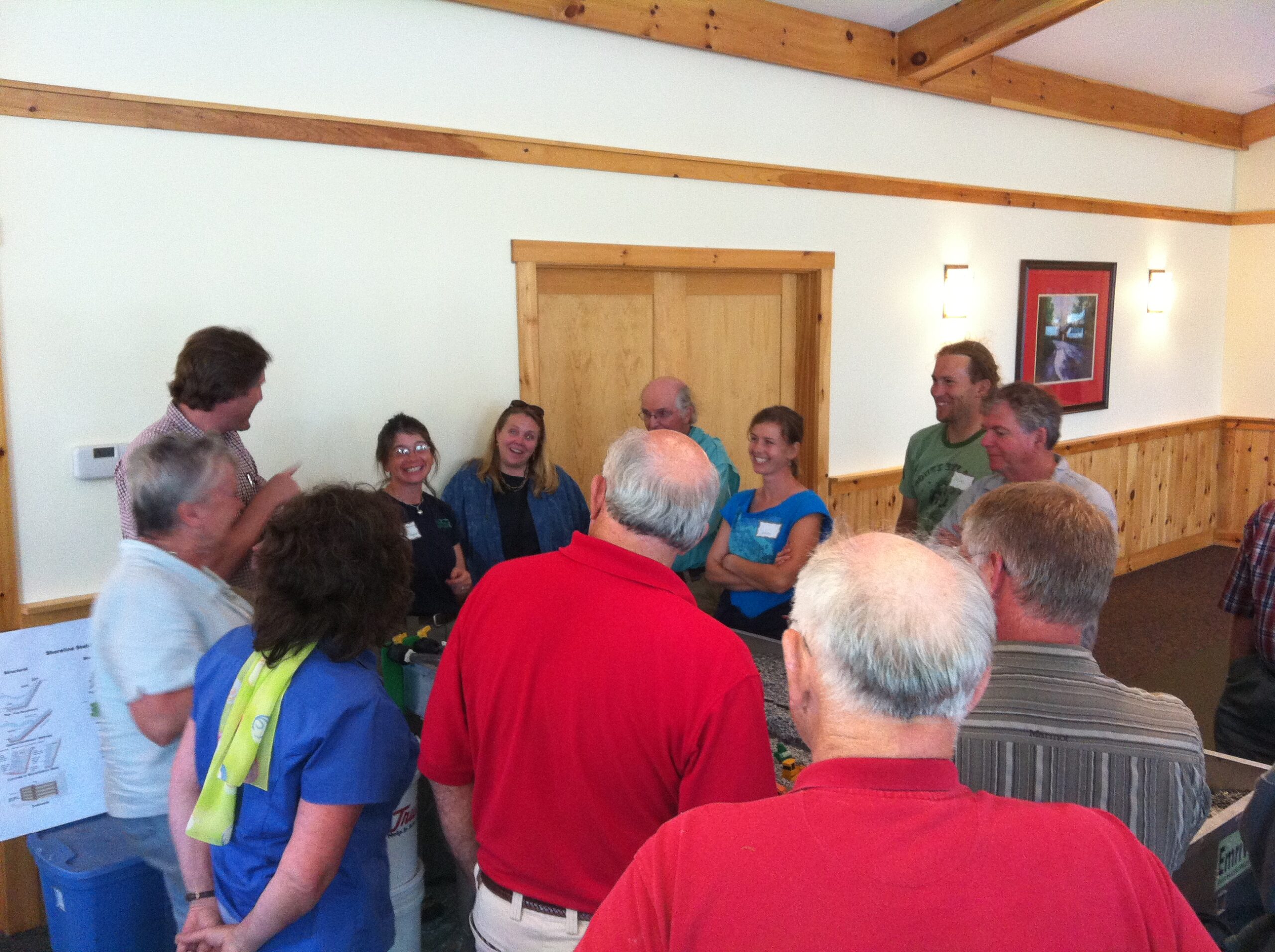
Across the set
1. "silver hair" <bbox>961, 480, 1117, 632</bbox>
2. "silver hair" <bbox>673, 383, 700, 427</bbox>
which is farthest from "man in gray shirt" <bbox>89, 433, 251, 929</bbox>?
"silver hair" <bbox>673, 383, 700, 427</bbox>

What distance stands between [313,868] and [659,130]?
348 cm

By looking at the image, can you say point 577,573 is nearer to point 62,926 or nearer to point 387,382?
point 62,926

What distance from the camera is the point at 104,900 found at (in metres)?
2.30

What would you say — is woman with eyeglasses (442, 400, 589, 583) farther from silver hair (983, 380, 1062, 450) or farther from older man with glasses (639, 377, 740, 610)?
silver hair (983, 380, 1062, 450)

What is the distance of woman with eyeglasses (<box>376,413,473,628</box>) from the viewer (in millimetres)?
3170

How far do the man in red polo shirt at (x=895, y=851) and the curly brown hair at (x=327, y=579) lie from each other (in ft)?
2.64

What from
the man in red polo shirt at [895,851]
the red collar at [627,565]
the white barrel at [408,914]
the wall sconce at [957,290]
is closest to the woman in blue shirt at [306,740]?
the red collar at [627,565]

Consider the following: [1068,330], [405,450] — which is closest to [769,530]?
[405,450]

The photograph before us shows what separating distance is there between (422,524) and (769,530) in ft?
3.92

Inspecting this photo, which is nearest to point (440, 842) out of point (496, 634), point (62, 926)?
point (62, 926)

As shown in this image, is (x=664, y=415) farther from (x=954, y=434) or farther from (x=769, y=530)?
(x=954, y=434)

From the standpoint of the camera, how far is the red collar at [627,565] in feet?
4.69

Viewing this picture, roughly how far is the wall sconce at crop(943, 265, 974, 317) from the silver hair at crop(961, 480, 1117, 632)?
4219 millimetres

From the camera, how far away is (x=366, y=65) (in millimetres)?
3293
